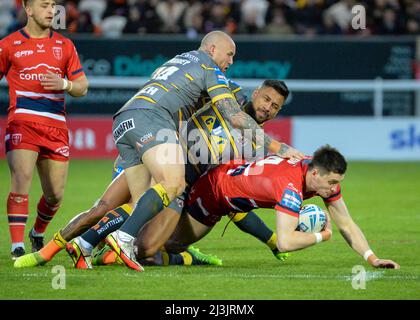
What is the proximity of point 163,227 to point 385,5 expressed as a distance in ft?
47.1

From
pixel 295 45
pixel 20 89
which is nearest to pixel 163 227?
pixel 20 89

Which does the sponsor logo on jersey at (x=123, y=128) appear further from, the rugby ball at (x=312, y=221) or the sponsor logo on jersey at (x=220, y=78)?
the rugby ball at (x=312, y=221)

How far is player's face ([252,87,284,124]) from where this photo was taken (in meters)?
9.33

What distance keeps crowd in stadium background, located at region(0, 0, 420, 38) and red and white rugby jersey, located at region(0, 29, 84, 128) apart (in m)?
11.6

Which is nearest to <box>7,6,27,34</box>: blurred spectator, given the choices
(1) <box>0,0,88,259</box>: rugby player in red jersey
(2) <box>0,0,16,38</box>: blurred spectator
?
(2) <box>0,0,16,38</box>: blurred spectator

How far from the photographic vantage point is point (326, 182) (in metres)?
8.34

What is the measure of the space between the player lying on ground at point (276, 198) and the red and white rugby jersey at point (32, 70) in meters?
1.56

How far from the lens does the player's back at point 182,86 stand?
29.5 feet

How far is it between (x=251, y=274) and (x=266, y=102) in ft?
5.70

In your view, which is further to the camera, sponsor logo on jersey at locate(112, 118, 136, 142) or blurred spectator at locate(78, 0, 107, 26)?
blurred spectator at locate(78, 0, 107, 26)

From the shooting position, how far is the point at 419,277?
8375 millimetres

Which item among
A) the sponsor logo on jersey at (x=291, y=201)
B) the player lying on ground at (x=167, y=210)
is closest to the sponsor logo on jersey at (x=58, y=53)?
the player lying on ground at (x=167, y=210)

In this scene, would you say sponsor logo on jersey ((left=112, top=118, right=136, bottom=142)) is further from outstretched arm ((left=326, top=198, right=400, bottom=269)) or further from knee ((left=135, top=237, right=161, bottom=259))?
outstretched arm ((left=326, top=198, right=400, bottom=269))

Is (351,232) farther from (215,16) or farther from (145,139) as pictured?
(215,16)
